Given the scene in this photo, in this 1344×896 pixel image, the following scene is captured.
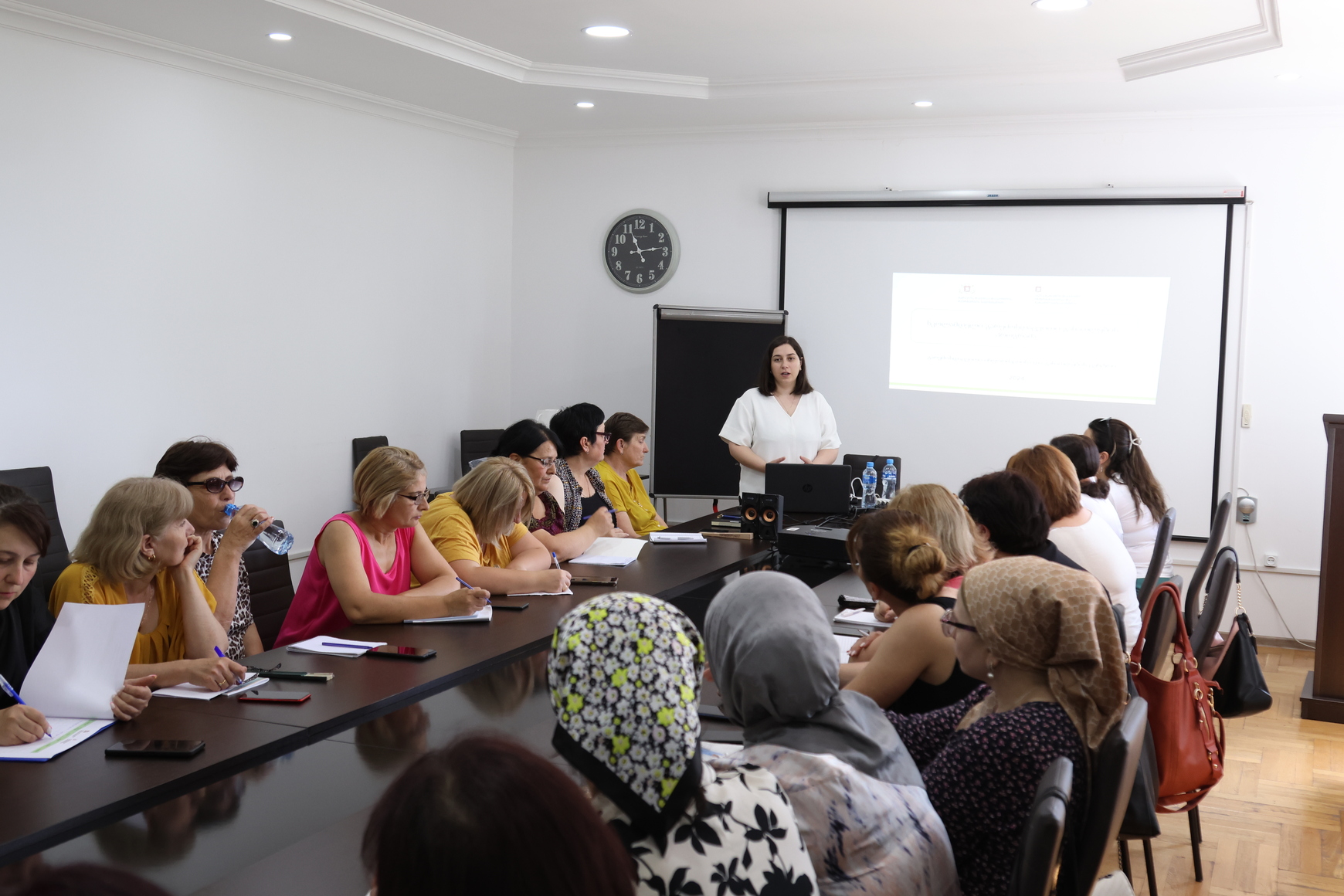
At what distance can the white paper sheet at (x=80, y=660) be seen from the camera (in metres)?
1.88

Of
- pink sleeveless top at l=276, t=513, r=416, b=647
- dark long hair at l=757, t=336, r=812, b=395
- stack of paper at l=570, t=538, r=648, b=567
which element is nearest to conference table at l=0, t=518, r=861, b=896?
pink sleeveless top at l=276, t=513, r=416, b=647

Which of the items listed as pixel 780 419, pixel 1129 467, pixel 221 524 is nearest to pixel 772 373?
pixel 780 419

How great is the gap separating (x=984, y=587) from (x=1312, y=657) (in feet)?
15.3

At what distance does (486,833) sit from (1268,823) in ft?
11.1

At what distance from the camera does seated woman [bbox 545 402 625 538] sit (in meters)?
4.30

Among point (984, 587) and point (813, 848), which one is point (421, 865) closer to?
point (813, 848)

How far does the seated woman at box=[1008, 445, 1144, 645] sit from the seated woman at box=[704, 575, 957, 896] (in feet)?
5.82

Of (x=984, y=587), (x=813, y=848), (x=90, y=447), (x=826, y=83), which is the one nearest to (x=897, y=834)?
(x=813, y=848)

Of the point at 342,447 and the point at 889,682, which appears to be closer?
the point at 889,682

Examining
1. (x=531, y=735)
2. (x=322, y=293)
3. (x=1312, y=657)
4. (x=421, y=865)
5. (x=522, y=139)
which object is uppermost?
(x=522, y=139)

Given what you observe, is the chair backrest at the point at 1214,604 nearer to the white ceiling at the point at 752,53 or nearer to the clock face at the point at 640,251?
the white ceiling at the point at 752,53

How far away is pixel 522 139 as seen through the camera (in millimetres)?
6469

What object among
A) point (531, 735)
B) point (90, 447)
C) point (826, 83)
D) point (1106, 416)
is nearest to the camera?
point (531, 735)

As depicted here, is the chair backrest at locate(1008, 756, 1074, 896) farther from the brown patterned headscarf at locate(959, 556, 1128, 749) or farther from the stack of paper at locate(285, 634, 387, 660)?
the stack of paper at locate(285, 634, 387, 660)
